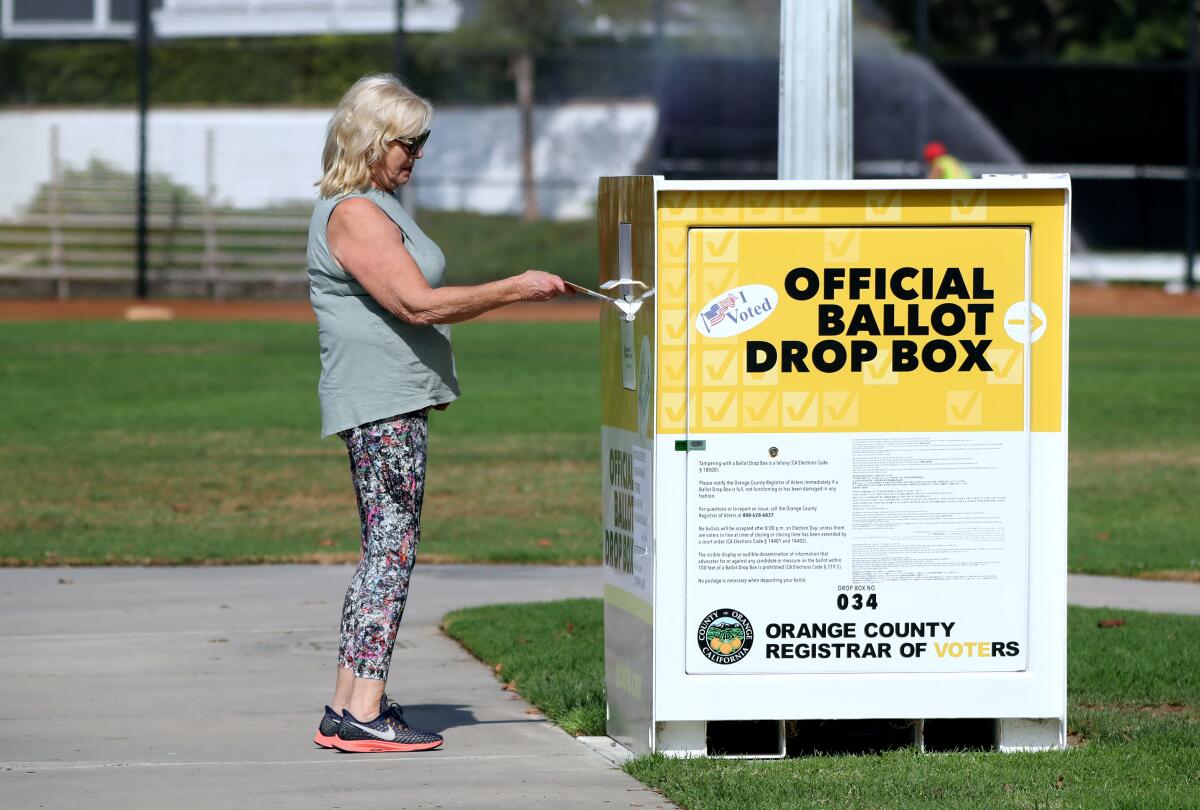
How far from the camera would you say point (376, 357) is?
5.86 metres

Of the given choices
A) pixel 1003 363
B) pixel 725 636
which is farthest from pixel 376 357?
pixel 1003 363

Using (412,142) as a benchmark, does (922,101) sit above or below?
above

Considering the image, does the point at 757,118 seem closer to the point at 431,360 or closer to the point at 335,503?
the point at 335,503

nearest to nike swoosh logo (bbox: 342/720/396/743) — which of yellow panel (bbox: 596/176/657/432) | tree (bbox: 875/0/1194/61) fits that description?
yellow panel (bbox: 596/176/657/432)

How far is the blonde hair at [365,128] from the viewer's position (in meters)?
5.77

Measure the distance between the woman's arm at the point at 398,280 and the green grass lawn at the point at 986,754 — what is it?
136 cm

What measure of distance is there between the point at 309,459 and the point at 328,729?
8167mm

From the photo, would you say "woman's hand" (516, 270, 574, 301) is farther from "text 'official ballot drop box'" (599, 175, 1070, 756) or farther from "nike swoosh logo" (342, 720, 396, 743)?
"nike swoosh logo" (342, 720, 396, 743)

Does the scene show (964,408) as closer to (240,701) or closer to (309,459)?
(240,701)

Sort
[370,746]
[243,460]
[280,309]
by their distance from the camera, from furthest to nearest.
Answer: [280,309] → [243,460] → [370,746]

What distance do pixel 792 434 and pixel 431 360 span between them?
1.10 meters

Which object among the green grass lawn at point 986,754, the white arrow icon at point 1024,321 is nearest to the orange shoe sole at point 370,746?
the green grass lawn at point 986,754

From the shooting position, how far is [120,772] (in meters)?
5.64

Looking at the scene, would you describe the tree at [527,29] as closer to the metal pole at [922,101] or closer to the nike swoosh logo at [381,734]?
the metal pole at [922,101]
